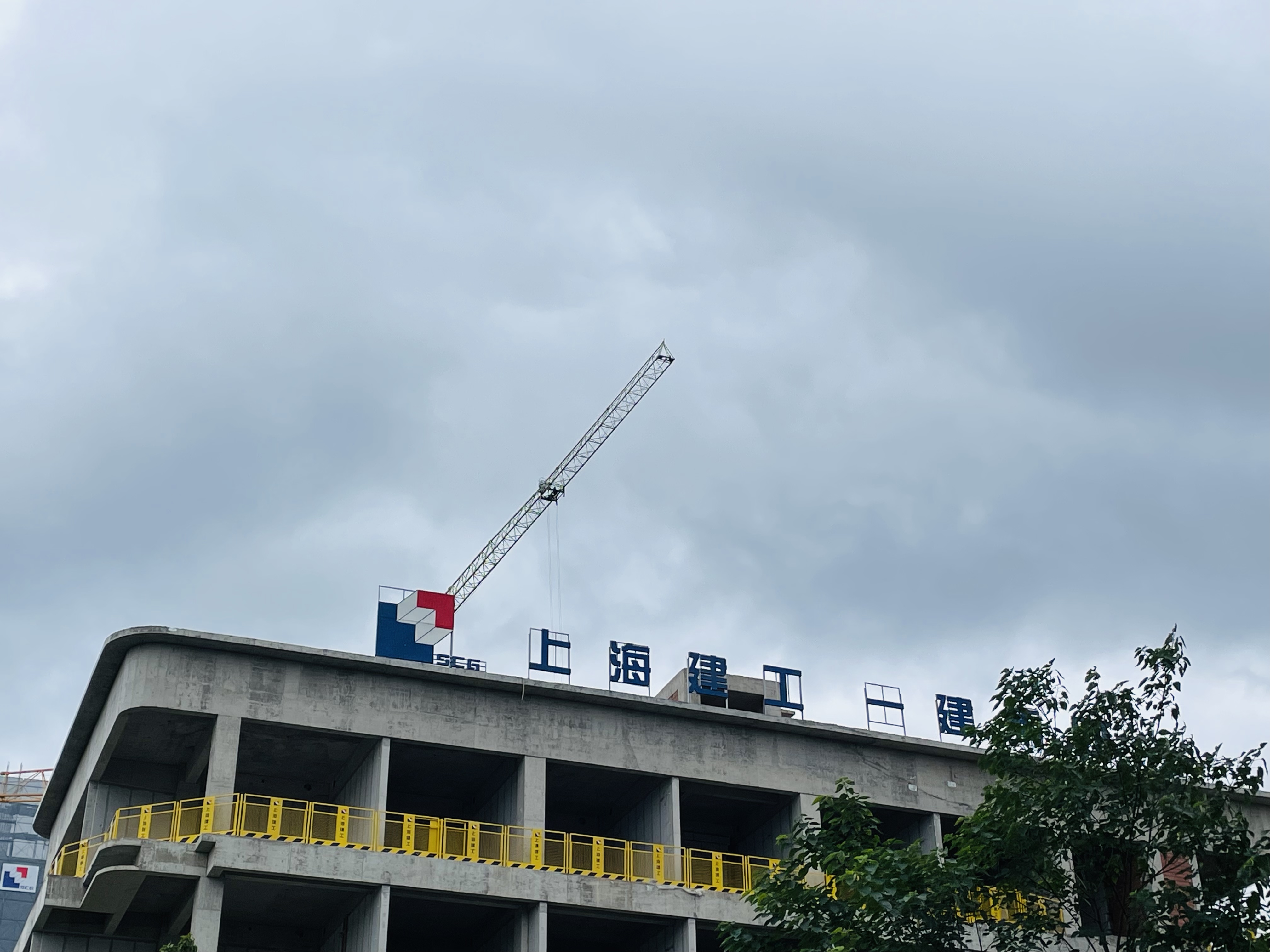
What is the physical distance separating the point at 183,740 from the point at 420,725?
23.7 feet

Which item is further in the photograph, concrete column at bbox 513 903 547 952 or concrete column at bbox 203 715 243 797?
concrete column at bbox 513 903 547 952

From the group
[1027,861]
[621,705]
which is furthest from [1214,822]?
[621,705]

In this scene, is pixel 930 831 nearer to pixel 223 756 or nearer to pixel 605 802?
pixel 605 802

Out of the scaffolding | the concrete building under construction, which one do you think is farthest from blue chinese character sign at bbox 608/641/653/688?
the scaffolding

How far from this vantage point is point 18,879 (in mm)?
174500

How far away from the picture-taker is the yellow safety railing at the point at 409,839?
134 feet

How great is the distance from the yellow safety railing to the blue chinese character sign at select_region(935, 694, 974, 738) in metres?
8.54

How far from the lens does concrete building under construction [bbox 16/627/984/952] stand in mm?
40875

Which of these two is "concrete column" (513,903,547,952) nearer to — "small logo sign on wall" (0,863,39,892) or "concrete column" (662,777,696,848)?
"concrete column" (662,777,696,848)

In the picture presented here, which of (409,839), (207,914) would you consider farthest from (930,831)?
(207,914)

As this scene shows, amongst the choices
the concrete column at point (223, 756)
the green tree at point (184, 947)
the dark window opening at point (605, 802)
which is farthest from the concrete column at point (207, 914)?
the dark window opening at point (605, 802)

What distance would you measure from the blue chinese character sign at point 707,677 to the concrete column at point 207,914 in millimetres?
16564

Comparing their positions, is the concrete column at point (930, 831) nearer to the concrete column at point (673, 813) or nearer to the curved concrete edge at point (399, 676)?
the curved concrete edge at point (399, 676)

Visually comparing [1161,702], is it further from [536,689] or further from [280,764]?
[280,764]
